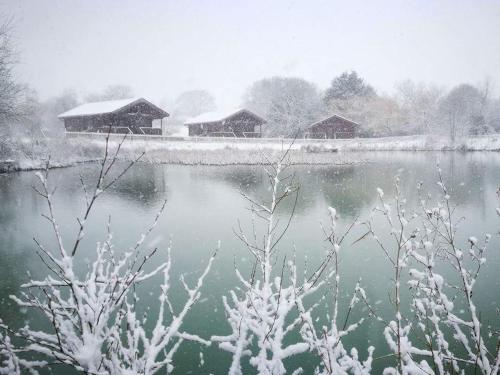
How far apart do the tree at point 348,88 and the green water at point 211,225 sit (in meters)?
41.9

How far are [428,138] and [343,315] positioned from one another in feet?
154

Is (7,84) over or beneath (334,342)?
over

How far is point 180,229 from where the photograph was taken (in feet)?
31.8

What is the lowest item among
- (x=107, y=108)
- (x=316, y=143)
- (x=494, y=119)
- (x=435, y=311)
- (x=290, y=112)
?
(x=435, y=311)

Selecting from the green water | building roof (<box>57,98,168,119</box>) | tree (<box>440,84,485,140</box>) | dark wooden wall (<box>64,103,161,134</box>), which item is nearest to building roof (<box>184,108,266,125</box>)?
building roof (<box>57,98,168,119</box>)

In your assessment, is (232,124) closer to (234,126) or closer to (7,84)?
(234,126)

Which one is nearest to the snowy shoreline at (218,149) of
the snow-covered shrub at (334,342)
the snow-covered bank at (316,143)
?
the snow-covered bank at (316,143)

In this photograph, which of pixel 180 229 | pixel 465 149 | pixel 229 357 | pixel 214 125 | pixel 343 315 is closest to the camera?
pixel 229 357

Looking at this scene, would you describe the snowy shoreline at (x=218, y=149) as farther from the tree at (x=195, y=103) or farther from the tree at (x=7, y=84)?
the tree at (x=195, y=103)

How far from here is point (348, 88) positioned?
59.7m

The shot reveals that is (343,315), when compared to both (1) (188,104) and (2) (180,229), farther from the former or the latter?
(1) (188,104)

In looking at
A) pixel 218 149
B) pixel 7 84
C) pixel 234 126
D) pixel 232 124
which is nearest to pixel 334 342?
pixel 7 84

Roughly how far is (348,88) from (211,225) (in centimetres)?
5671

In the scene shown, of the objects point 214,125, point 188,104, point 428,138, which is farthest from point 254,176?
point 188,104
